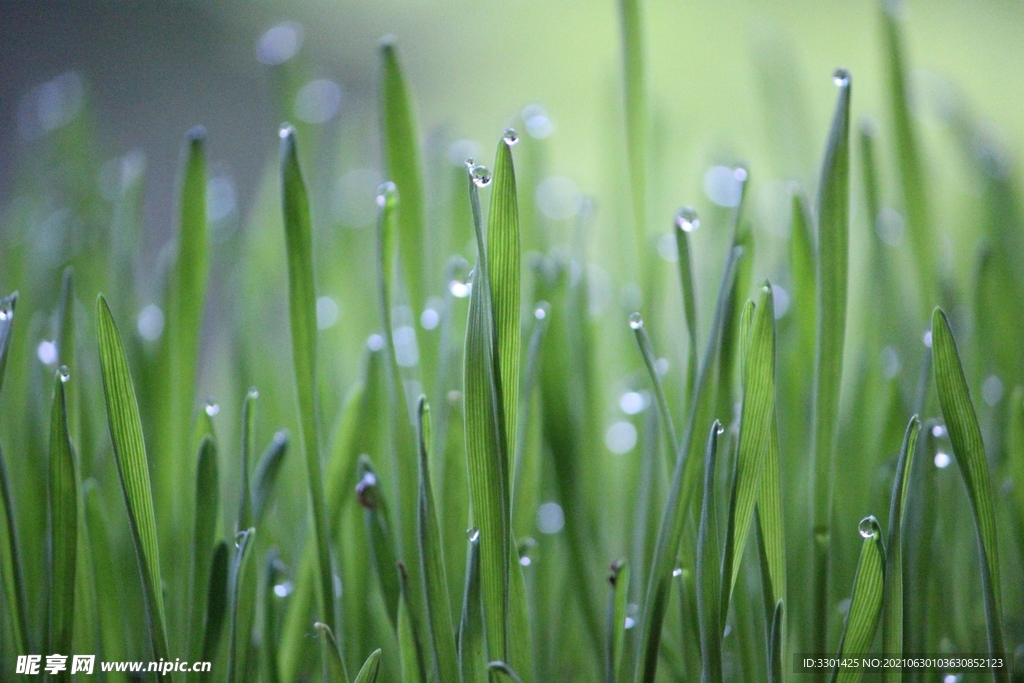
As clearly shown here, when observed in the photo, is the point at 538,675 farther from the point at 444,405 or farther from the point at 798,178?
the point at 798,178

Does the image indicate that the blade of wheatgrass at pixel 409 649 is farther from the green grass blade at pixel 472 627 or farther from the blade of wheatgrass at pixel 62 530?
the blade of wheatgrass at pixel 62 530

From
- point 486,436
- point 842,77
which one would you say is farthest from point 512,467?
point 842,77

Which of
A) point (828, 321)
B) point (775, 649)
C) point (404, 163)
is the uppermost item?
point (404, 163)

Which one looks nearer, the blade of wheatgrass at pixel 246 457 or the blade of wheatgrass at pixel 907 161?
the blade of wheatgrass at pixel 246 457

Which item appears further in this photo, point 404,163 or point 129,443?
point 404,163

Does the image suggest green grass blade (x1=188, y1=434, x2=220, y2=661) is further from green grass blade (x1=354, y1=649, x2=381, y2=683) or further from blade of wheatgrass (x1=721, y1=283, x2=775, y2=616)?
blade of wheatgrass (x1=721, y1=283, x2=775, y2=616)

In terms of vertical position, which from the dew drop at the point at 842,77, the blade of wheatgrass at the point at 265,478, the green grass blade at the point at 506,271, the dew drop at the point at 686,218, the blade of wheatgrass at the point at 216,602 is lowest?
the blade of wheatgrass at the point at 216,602

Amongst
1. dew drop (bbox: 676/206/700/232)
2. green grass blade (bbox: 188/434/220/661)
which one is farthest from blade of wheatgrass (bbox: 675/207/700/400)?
green grass blade (bbox: 188/434/220/661)

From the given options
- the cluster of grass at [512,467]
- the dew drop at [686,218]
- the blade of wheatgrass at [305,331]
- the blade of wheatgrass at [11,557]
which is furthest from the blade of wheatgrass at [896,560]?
the blade of wheatgrass at [11,557]

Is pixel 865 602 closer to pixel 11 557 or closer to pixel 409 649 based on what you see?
pixel 409 649
